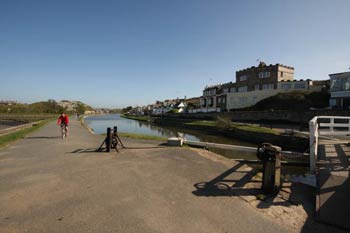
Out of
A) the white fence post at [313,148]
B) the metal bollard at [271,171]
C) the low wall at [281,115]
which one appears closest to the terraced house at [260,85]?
the low wall at [281,115]

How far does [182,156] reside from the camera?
8453 mm

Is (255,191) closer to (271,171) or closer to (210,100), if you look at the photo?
(271,171)

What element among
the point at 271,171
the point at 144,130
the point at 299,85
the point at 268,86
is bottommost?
the point at 144,130

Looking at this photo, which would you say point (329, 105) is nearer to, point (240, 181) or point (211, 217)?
point (240, 181)

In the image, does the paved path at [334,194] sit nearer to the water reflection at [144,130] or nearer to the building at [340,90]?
the water reflection at [144,130]

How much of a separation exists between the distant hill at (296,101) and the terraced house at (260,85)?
11.0 ft

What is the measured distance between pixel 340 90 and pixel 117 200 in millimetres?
34548

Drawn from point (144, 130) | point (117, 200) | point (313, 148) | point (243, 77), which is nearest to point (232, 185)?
point (313, 148)

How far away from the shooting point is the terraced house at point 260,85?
38.7m

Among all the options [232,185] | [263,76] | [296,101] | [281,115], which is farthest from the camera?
[263,76]

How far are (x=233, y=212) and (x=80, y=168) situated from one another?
531 cm

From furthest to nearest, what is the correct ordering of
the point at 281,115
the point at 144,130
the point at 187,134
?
the point at 144,130 < the point at 187,134 < the point at 281,115

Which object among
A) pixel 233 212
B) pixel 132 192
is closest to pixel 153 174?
pixel 132 192

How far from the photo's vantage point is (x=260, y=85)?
4400cm
